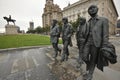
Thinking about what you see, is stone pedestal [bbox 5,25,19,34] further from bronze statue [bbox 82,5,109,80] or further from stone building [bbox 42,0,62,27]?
stone building [bbox 42,0,62,27]

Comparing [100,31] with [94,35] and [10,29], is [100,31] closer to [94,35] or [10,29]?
[94,35]

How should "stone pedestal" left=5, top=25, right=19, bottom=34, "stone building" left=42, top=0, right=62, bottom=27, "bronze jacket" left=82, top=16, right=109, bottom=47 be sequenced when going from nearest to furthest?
"bronze jacket" left=82, top=16, right=109, bottom=47 < "stone pedestal" left=5, top=25, right=19, bottom=34 < "stone building" left=42, top=0, right=62, bottom=27

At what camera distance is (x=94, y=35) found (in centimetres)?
360

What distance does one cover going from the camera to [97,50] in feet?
12.3

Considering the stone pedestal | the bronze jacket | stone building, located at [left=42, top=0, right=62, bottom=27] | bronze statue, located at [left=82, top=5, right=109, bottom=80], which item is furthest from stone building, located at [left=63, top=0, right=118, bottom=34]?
the bronze jacket

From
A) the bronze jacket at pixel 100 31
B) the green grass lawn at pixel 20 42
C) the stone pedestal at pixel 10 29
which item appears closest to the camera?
the bronze jacket at pixel 100 31

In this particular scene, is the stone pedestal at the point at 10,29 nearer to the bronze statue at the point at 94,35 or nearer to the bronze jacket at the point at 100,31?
the bronze statue at the point at 94,35

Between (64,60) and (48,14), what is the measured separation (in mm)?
125542

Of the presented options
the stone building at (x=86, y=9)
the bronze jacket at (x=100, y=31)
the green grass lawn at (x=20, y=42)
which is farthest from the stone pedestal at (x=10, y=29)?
the bronze jacket at (x=100, y=31)

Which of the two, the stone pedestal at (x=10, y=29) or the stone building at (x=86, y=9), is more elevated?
the stone building at (x=86, y=9)

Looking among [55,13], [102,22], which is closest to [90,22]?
[102,22]

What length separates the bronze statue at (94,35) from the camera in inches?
139

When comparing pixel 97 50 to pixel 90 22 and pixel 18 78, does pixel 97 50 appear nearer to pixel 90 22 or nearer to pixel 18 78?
pixel 90 22

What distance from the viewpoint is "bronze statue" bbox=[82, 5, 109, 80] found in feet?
11.6
